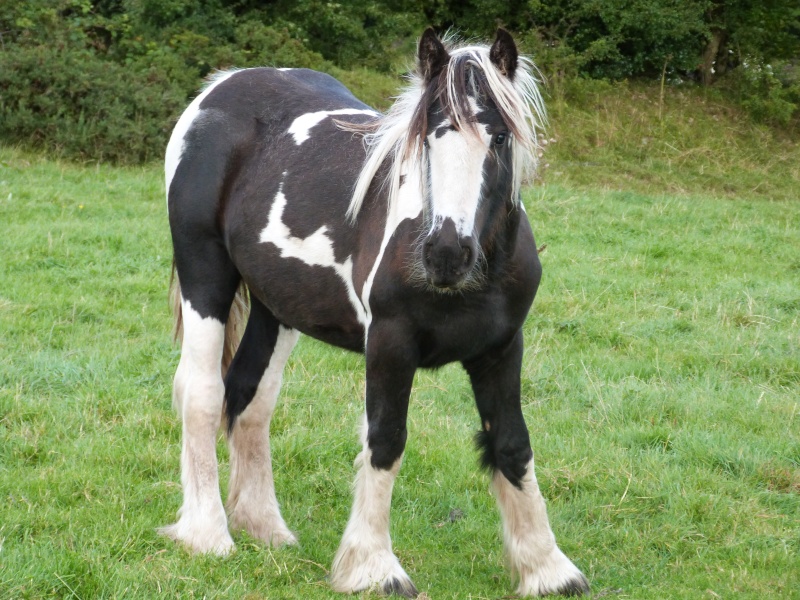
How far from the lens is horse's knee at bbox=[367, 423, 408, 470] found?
11.9 ft

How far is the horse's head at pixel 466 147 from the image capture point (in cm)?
306

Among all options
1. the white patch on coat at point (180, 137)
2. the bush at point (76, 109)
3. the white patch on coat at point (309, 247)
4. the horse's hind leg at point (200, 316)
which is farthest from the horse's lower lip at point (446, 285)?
the bush at point (76, 109)

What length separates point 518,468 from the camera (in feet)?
12.5

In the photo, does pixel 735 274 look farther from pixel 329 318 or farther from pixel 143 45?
pixel 143 45

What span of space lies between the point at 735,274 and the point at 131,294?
17.7ft

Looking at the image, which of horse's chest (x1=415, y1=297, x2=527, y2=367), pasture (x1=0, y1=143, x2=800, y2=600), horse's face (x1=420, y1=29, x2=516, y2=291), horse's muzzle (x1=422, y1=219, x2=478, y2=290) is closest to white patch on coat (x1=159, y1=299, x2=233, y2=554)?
pasture (x1=0, y1=143, x2=800, y2=600)

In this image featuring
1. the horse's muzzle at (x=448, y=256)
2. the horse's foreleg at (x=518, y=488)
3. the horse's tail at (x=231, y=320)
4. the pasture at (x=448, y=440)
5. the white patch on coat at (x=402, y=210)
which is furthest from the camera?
the horse's tail at (x=231, y=320)

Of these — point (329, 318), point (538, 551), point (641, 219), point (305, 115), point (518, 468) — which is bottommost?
point (641, 219)

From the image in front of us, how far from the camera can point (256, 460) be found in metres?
4.44

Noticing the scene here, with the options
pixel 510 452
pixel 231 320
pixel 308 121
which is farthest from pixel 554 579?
pixel 308 121

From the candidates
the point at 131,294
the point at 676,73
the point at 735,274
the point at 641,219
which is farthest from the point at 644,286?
the point at 676,73

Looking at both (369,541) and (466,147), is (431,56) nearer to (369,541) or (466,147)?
(466,147)

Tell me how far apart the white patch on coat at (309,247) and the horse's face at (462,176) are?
0.62 meters

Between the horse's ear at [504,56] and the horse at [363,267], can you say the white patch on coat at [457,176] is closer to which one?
the horse at [363,267]
